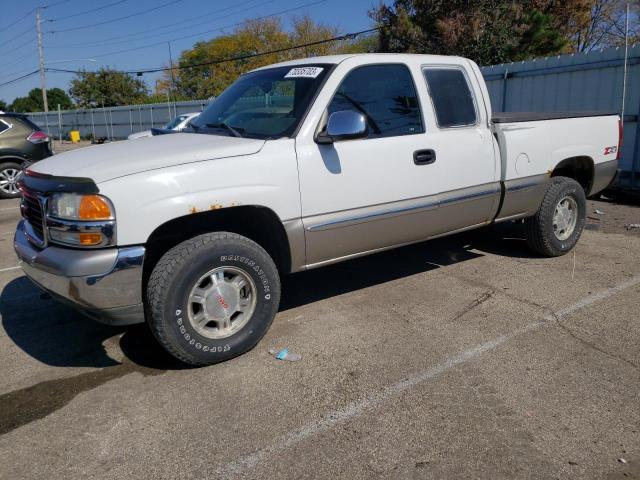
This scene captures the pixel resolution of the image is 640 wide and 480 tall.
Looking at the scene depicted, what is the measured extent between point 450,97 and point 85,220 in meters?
3.10

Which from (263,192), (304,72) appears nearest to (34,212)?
(263,192)

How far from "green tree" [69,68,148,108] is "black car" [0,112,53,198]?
1782 inches

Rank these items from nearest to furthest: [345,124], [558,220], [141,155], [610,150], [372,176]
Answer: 1. [141,155]
2. [345,124]
3. [372,176]
4. [558,220]
5. [610,150]

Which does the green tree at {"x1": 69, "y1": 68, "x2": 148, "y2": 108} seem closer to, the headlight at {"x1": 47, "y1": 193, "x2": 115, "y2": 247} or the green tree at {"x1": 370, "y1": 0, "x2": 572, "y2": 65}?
the green tree at {"x1": 370, "y1": 0, "x2": 572, "y2": 65}

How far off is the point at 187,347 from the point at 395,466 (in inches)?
59.7

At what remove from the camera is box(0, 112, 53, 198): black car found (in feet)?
37.4

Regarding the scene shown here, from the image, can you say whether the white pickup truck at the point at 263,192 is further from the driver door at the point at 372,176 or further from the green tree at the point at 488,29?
the green tree at the point at 488,29

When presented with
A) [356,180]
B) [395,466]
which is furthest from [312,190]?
[395,466]

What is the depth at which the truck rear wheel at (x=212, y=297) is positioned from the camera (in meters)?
3.36

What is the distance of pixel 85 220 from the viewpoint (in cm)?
314

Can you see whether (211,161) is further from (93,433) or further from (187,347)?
(93,433)

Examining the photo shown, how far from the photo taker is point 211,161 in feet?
11.3

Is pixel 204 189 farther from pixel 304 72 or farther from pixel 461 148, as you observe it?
pixel 461 148

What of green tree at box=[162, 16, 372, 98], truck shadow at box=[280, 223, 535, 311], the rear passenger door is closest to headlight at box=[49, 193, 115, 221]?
truck shadow at box=[280, 223, 535, 311]
